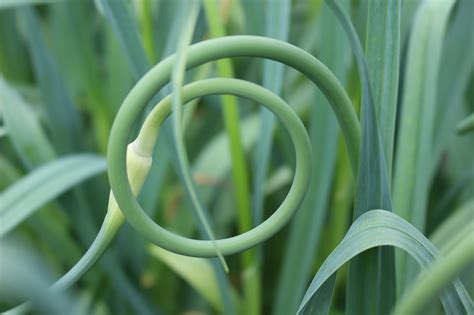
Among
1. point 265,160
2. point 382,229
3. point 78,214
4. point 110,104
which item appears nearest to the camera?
point 382,229

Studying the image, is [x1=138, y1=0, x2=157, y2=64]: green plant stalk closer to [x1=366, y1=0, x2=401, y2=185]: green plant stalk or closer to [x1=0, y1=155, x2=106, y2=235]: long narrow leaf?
[x1=0, y1=155, x2=106, y2=235]: long narrow leaf

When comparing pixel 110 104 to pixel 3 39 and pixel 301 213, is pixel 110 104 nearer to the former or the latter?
pixel 3 39

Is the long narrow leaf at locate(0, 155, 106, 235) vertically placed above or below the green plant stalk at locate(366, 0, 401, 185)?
below

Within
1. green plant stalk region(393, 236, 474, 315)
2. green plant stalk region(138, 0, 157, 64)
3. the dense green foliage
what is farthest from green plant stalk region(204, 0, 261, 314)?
green plant stalk region(393, 236, 474, 315)

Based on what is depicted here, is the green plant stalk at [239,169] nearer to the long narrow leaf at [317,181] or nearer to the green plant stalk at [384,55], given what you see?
the long narrow leaf at [317,181]

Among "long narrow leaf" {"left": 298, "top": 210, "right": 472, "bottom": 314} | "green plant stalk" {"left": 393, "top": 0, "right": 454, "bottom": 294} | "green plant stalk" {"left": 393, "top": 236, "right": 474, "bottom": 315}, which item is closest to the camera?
"green plant stalk" {"left": 393, "top": 236, "right": 474, "bottom": 315}

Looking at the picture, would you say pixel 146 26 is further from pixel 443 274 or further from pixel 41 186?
pixel 443 274

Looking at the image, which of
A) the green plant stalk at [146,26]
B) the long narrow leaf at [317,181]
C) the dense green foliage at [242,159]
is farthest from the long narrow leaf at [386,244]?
the green plant stalk at [146,26]

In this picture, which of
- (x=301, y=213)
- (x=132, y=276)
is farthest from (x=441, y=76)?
(x=132, y=276)
